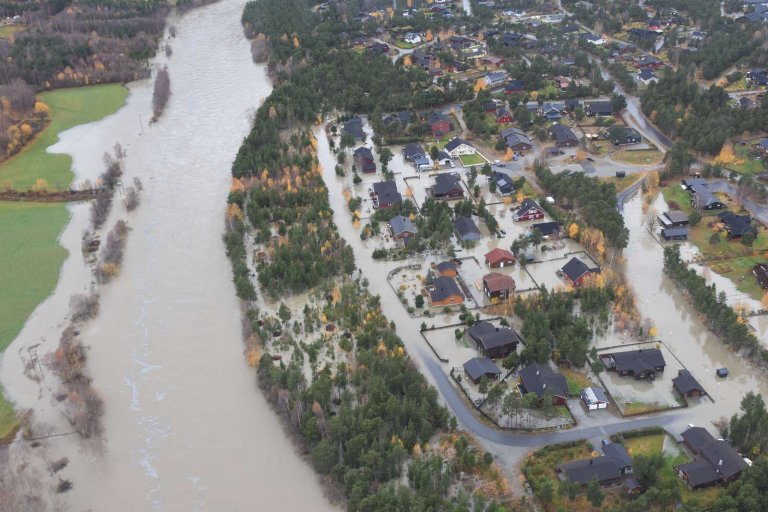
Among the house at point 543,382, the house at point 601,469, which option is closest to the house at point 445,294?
the house at point 543,382

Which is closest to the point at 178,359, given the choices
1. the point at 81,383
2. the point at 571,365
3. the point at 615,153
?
the point at 81,383

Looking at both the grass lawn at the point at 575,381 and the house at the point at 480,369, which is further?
the house at the point at 480,369

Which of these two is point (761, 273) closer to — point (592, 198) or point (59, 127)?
point (592, 198)

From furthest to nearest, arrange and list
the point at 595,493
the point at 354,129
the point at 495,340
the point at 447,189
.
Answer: the point at 354,129
the point at 447,189
the point at 495,340
the point at 595,493

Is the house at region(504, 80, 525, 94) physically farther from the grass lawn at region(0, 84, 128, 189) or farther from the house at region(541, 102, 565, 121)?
the grass lawn at region(0, 84, 128, 189)

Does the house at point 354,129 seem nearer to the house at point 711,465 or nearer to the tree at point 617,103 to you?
the tree at point 617,103

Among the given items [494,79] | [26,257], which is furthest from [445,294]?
[494,79]

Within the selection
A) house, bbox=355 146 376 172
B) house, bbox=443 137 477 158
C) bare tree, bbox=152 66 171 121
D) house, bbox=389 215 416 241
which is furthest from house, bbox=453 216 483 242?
bare tree, bbox=152 66 171 121

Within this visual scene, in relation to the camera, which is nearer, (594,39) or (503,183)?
(503,183)
